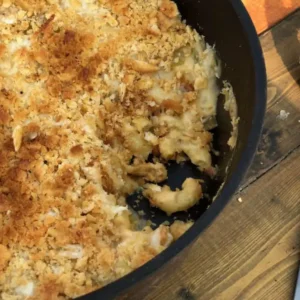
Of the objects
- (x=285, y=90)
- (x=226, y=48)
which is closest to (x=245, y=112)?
(x=226, y=48)

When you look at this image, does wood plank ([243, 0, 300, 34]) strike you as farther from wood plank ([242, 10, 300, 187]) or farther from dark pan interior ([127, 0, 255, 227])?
dark pan interior ([127, 0, 255, 227])

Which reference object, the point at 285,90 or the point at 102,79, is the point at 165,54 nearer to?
the point at 102,79

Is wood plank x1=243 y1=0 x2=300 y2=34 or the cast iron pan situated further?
wood plank x1=243 y1=0 x2=300 y2=34

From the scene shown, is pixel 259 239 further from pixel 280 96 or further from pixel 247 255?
pixel 280 96

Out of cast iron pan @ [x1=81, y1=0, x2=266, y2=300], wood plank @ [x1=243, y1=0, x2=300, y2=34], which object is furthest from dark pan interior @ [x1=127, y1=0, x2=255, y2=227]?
wood plank @ [x1=243, y1=0, x2=300, y2=34]

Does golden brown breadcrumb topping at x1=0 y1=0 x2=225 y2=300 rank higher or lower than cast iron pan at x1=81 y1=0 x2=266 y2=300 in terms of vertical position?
lower

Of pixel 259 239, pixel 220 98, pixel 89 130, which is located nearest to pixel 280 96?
pixel 220 98

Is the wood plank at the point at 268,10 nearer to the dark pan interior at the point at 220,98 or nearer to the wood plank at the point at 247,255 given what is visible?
the dark pan interior at the point at 220,98
